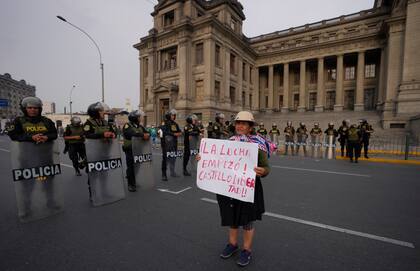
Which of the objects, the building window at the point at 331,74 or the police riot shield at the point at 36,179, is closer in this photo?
the police riot shield at the point at 36,179

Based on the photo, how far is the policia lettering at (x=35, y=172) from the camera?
332 cm

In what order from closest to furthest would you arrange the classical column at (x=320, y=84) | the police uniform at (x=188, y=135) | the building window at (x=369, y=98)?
the police uniform at (x=188, y=135) → the building window at (x=369, y=98) → the classical column at (x=320, y=84)

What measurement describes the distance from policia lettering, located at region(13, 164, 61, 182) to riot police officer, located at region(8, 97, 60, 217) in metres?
0.09

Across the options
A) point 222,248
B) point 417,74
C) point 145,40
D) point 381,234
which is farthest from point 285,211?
point 145,40

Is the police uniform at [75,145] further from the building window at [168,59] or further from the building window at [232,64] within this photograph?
the building window at [232,64]

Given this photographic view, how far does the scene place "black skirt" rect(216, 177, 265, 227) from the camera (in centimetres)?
223

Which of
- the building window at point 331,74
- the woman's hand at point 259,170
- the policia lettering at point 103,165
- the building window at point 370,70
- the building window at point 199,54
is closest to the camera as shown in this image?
the woman's hand at point 259,170

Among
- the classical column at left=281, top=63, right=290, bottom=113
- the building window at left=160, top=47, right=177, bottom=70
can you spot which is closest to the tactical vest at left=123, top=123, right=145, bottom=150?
Result: the building window at left=160, top=47, right=177, bottom=70

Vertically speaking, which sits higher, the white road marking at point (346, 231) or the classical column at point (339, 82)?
the classical column at point (339, 82)

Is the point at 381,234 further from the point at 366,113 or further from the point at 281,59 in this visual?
the point at 281,59

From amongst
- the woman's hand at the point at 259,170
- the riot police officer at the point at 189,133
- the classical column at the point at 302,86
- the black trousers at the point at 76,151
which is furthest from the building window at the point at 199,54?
Result: the woman's hand at the point at 259,170

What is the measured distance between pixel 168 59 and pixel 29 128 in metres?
28.0

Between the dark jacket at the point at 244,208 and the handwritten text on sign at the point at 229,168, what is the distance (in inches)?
5.3

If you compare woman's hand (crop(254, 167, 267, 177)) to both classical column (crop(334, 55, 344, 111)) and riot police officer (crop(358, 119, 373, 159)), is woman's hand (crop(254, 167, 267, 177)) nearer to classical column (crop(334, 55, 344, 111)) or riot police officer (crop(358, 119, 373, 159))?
riot police officer (crop(358, 119, 373, 159))
